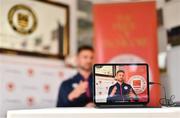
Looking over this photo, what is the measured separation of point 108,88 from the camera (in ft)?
3.19

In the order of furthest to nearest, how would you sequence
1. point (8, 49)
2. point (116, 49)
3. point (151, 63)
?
point (8, 49) < point (116, 49) < point (151, 63)

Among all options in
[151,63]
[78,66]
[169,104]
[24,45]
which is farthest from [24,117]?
[78,66]

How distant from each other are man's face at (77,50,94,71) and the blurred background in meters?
0.05

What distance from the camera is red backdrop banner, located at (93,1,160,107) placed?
1.51m

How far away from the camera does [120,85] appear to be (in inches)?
38.2

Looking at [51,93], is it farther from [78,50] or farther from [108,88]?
[108,88]

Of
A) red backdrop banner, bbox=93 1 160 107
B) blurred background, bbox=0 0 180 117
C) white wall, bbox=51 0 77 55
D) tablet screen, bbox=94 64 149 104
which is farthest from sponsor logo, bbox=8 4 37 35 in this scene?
tablet screen, bbox=94 64 149 104

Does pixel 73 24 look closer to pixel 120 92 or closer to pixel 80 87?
pixel 80 87

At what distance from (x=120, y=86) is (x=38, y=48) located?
47.0 inches

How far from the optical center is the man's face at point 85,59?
212 cm

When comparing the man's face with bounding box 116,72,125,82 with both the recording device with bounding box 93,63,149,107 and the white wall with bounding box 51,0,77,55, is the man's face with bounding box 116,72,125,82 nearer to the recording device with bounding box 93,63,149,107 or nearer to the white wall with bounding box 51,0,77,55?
Result: the recording device with bounding box 93,63,149,107

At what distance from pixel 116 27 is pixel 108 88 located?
0.68 metres

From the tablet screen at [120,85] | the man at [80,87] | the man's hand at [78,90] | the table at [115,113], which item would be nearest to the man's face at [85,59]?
the man at [80,87]

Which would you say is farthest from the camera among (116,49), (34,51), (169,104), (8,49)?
(34,51)
